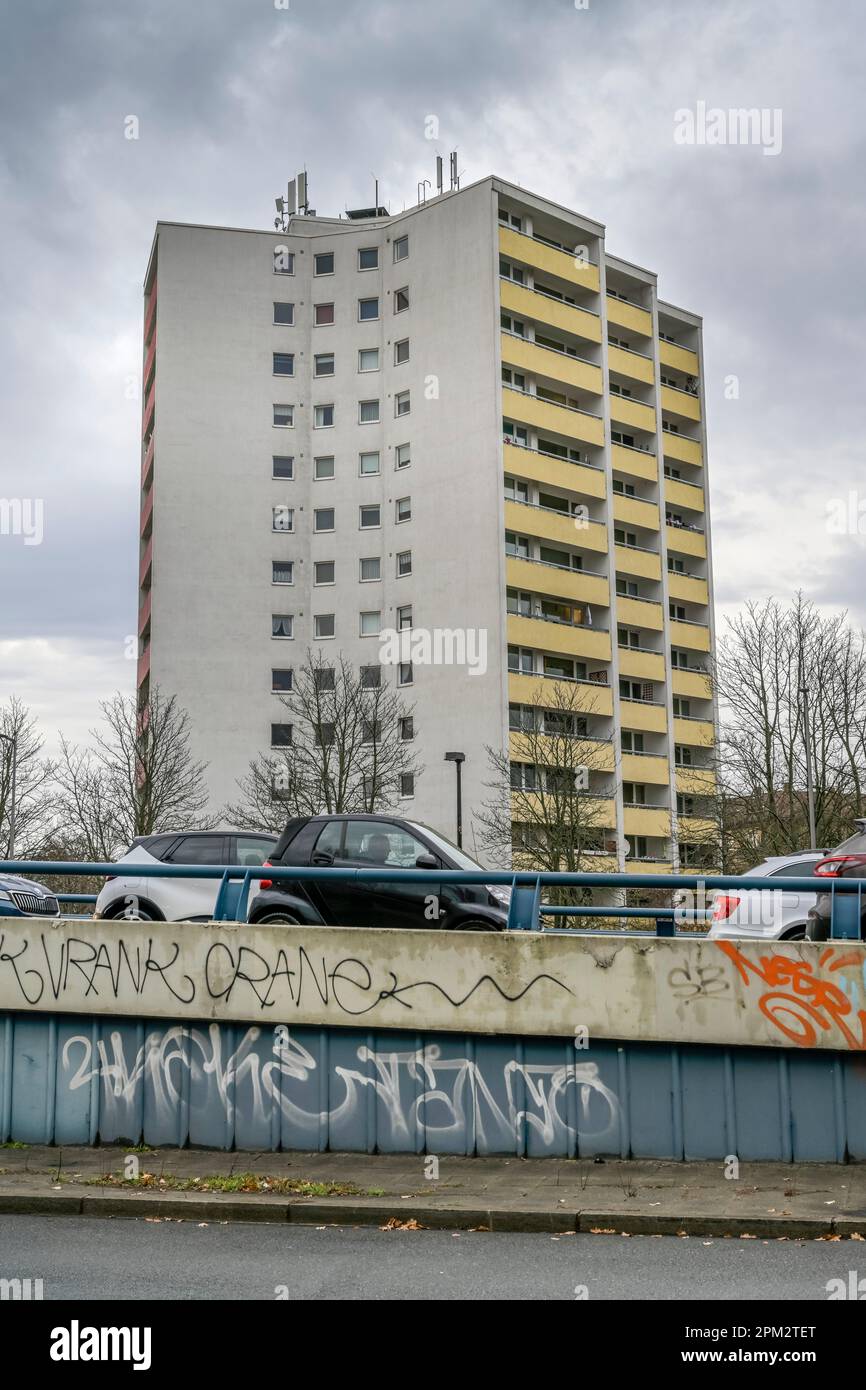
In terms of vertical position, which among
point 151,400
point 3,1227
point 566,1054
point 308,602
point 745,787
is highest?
point 151,400

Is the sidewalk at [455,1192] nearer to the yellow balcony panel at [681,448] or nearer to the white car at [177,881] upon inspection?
the white car at [177,881]

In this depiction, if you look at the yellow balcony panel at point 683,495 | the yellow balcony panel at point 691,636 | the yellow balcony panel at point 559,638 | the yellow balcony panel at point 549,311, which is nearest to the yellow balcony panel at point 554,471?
the yellow balcony panel at point 549,311

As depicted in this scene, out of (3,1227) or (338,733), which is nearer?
(3,1227)

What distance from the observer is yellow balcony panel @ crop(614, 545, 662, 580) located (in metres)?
67.7

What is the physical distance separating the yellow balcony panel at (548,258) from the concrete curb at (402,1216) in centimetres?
5837

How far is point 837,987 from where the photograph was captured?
30.6 ft

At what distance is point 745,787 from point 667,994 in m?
37.6

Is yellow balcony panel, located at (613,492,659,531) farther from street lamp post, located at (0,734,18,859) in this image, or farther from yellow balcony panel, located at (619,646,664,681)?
street lamp post, located at (0,734,18,859)

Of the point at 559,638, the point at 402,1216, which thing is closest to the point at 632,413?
the point at 559,638

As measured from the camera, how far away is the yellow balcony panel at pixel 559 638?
60.9 metres

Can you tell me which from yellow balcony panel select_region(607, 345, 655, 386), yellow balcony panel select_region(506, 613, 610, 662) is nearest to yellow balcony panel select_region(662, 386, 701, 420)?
yellow balcony panel select_region(607, 345, 655, 386)
